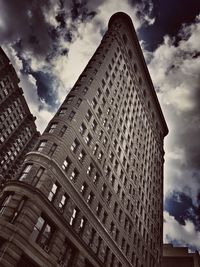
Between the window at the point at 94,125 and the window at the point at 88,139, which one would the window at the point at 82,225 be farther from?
the window at the point at 94,125

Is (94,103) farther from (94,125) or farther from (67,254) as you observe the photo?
(67,254)

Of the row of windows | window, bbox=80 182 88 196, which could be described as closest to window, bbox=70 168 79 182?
window, bbox=80 182 88 196

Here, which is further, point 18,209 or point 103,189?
point 103,189

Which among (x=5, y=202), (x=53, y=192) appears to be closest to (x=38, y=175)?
(x=53, y=192)

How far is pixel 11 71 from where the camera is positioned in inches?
3819

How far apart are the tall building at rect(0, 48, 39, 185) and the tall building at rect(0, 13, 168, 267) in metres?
41.6

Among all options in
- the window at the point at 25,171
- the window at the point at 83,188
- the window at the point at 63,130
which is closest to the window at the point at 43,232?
the window at the point at 25,171

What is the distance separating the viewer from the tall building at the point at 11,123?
90938mm

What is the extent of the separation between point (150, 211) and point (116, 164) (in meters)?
19.1

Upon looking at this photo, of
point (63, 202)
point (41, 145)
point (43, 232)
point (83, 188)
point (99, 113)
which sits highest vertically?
point (99, 113)

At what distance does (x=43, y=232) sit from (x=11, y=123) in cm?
7514

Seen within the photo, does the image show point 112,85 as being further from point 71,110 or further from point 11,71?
point 11,71

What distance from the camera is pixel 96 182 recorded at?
131 ft

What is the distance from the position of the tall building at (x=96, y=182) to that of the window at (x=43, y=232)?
0.09 m
